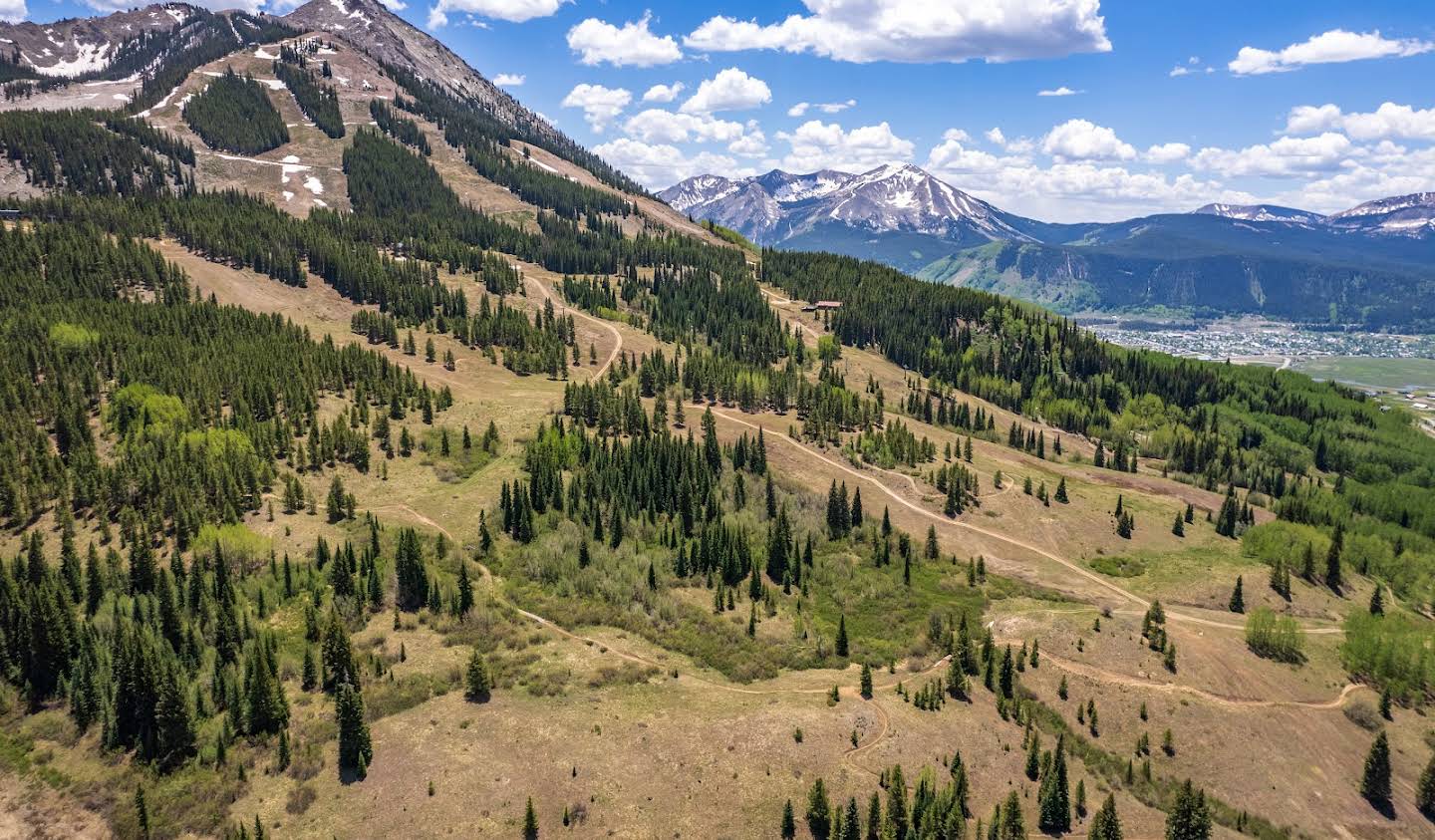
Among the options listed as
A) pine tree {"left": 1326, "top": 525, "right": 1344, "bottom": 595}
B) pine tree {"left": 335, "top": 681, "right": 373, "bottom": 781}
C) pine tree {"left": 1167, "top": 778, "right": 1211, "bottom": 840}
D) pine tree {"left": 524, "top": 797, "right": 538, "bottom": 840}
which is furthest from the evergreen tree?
pine tree {"left": 1326, "top": 525, "right": 1344, "bottom": 595}

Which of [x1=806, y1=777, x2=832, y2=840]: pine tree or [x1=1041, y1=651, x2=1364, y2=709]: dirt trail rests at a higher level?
[x1=806, y1=777, x2=832, y2=840]: pine tree

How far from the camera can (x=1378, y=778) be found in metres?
71.4

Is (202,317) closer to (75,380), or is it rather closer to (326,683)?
(75,380)

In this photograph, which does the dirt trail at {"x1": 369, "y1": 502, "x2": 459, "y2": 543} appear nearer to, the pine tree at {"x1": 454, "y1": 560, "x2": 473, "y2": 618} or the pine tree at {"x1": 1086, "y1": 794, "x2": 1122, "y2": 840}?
the pine tree at {"x1": 454, "y1": 560, "x2": 473, "y2": 618}

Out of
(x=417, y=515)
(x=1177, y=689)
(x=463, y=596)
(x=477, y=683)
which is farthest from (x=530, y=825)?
(x=1177, y=689)

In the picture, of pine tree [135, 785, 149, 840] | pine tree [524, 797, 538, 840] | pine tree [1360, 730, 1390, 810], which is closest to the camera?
pine tree [135, 785, 149, 840]

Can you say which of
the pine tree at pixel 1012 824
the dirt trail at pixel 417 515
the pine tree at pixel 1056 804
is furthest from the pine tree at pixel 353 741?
the pine tree at pixel 1056 804

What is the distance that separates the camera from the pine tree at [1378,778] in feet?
234

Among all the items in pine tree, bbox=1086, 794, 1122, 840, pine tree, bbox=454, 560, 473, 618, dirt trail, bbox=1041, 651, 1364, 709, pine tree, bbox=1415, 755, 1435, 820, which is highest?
pine tree, bbox=454, 560, 473, 618

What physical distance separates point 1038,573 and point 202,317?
163m

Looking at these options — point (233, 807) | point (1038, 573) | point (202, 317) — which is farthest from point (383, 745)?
point (202, 317)

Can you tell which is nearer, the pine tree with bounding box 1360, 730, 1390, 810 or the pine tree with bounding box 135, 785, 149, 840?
the pine tree with bounding box 135, 785, 149, 840

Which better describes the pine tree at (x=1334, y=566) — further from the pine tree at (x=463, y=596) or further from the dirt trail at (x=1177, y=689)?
the pine tree at (x=463, y=596)

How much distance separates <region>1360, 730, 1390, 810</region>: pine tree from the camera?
7125 cm
